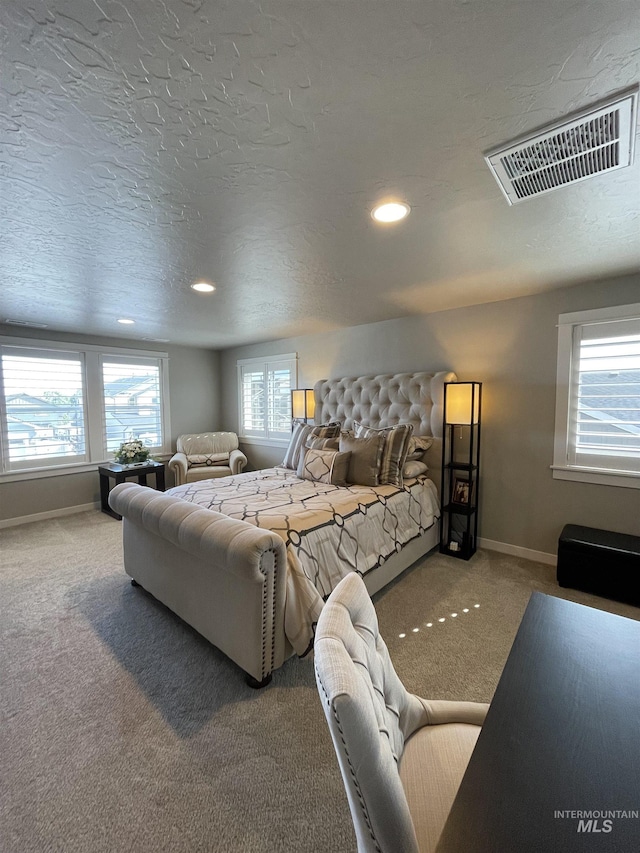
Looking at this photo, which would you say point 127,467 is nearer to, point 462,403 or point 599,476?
point 462,403

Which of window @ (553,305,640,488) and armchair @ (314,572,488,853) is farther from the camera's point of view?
window @ (553,305,640,488)

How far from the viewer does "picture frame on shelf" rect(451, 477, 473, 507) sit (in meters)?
3.40

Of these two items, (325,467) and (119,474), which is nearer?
(325,467)

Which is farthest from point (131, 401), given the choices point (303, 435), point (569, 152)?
point (569, 152)

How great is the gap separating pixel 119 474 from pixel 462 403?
4075mm

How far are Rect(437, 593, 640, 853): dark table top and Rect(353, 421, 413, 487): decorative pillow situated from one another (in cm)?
204

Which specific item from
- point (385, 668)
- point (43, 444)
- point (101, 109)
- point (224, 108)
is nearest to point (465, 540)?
point (385, 668)

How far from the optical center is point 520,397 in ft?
10.6

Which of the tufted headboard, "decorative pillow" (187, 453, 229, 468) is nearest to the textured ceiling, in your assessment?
the tufted headboard

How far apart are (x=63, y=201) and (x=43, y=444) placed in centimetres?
382

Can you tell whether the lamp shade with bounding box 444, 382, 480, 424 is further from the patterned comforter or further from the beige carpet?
the beige carpet

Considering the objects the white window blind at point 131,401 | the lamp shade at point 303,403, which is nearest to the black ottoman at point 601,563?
the lamp shade at point 303,403

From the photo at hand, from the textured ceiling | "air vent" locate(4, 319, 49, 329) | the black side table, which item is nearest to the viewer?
the textured ceiling

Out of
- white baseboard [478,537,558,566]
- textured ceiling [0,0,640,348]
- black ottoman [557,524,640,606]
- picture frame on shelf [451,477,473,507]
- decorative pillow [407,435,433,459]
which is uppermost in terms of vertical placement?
textured ceiling [0,0,640,348]
